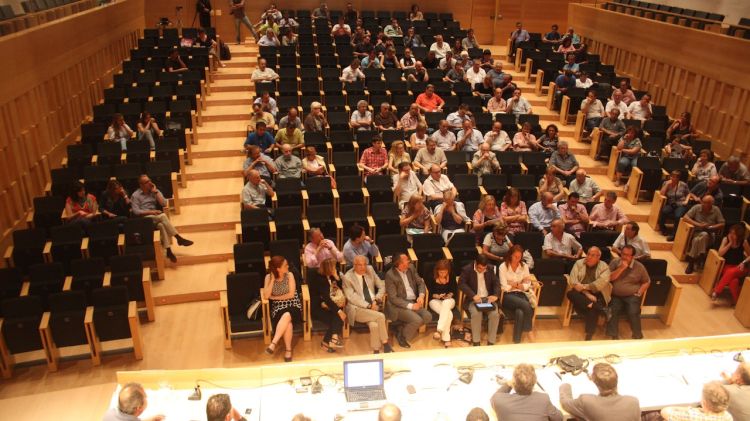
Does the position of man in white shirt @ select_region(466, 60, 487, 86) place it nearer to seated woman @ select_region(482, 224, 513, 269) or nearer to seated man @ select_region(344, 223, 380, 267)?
seated woman @ select_region(482, 224, 513, 269)

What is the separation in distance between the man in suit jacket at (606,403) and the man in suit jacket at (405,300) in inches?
75.3

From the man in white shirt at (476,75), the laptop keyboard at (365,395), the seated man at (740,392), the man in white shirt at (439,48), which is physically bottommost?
the laptop keyboard at (365,395)

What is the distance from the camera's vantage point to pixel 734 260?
6234mm

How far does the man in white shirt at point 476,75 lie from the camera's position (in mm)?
10250

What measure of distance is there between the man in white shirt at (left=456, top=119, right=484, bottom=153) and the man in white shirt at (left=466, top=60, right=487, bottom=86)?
2.41 meters

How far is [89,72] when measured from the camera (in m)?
9.14

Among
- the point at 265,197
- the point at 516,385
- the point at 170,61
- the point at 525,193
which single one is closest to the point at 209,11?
the point at 170,61

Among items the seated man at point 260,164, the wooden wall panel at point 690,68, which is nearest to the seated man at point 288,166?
the seated man at point 260,164

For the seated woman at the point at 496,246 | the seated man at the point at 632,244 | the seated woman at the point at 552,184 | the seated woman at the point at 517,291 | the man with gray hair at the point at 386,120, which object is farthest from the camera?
the man with gray hair at the point at 386,120

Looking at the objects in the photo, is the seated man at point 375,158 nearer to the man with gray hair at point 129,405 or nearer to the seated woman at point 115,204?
the seated woman at point 115,204

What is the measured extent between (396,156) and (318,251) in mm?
2204

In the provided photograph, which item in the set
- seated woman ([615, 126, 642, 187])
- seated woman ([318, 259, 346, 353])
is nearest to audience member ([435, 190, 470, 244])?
seated woman ([318, 259, 346, 353])

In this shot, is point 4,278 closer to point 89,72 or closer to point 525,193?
point 89,72

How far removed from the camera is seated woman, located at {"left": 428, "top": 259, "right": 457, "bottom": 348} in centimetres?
533
